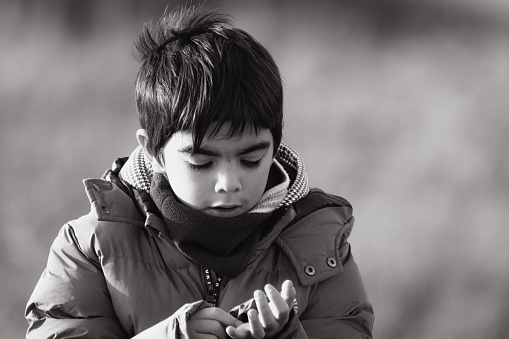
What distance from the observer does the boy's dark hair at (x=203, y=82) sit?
1.81m

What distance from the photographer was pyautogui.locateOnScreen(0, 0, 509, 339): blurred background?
9.16ft

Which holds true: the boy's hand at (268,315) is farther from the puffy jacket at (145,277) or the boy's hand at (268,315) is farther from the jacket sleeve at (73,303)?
the jacket sleeve at (73,303)

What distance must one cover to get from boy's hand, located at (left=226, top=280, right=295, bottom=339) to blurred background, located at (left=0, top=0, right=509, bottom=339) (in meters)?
1.19

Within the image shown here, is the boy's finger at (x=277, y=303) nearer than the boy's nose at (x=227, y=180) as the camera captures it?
Yes

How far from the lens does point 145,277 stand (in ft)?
6.05

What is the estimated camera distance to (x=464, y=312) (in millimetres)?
2814

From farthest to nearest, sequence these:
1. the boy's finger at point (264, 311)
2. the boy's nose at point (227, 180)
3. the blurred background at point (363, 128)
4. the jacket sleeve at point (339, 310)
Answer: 1. the blurred background at point (363, 128)
2. the jacket sleeve at point (339, 310)
3. the boy's nose at point (227, 180)
4. the boy's finger at point (264, 311)

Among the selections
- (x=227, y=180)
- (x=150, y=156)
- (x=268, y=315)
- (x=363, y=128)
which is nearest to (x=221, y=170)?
(x=227, y=180)

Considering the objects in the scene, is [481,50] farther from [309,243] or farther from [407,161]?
[309,243]

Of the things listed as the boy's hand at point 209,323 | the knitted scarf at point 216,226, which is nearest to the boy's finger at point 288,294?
the boy's hand at point 209,323

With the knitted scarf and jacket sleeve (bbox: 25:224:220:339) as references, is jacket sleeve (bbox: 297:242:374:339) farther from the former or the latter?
jacket sleeve (bbox: 25:224:220:339)

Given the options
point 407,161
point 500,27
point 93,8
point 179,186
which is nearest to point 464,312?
point 407,161

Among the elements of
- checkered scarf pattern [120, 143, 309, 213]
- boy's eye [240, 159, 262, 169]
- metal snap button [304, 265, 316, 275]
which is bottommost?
metal snap button [304, 265, 316, 275]

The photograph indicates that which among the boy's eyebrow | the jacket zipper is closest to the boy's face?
the boy's eyebrow
